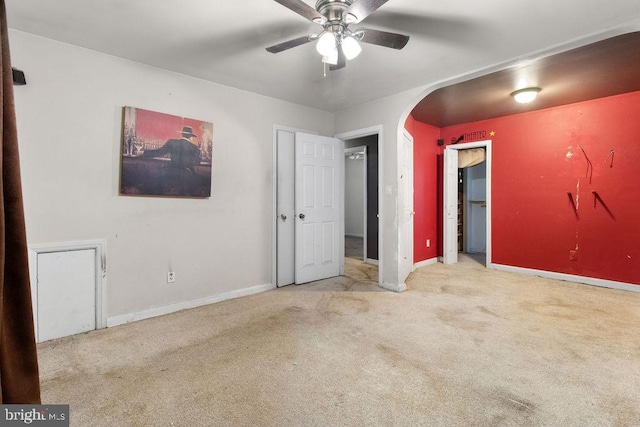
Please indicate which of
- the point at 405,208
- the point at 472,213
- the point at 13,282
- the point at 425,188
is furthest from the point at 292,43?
the point at 472,213

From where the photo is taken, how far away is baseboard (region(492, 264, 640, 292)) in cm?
379

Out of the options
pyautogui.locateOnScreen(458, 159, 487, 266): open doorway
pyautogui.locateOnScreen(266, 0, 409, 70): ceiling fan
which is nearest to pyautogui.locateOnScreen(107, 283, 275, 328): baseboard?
pyautogui.locateOnScreen(266, 0, 409, 70): ceiling fan

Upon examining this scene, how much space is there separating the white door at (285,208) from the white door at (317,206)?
0.28 feet

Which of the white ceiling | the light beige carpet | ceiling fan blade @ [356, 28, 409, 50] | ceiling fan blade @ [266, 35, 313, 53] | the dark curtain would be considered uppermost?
the white ceiling

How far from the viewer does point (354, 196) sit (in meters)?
8.95

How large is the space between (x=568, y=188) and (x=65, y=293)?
19.1 feet

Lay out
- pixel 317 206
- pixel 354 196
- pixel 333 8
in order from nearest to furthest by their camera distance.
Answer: pixel 333 8
pixel 317 206
pixel 354 196

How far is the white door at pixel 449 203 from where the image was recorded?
5281 mm

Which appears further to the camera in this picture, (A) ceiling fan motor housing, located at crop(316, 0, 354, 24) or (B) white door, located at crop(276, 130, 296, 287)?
(B) white door, located at crop(276, 130, 296, 287)

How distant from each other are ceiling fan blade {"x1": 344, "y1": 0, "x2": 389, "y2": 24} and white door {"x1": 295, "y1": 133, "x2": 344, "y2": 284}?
2.13m

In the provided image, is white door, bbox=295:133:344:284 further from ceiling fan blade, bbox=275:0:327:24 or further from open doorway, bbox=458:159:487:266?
open doorway, bbox=458:159:487:266

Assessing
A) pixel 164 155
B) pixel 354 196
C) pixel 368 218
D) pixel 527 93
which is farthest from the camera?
pixel 354 196

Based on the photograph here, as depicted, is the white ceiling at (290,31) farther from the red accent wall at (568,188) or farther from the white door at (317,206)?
the red accent wall at (568,188)

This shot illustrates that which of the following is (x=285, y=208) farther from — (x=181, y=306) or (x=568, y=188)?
(x=568, y=188)
